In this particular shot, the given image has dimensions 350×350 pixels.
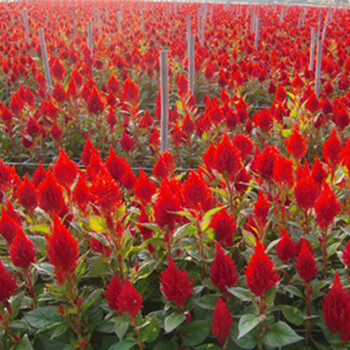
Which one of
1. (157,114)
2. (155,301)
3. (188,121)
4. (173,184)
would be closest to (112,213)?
(173,184)

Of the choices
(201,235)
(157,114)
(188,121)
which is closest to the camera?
(201,235)

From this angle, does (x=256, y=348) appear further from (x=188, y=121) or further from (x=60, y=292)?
(x=188, y=121)

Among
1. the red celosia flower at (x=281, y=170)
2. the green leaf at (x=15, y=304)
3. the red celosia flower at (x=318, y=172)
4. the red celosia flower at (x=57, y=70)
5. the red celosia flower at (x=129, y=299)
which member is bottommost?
the green leaf at (x=15, y=304)

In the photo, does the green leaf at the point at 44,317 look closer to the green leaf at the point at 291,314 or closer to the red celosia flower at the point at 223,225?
the red celosia flower at the point at 223,225

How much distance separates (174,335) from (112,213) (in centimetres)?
53

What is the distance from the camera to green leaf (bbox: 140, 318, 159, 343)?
1.50 m

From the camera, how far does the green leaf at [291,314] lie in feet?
5.11

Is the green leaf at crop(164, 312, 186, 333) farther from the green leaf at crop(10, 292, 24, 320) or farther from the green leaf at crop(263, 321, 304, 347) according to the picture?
the green leaf at crop(10, 292, 24, 320)

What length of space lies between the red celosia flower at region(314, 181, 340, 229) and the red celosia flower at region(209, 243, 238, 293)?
41 centimetres

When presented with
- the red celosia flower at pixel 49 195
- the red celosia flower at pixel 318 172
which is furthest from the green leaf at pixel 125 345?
the red celosia flower at pixel 318 172

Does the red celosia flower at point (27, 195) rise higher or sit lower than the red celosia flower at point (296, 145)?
lower

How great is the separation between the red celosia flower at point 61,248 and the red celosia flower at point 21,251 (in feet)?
0.57

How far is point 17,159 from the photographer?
4133 millimetres

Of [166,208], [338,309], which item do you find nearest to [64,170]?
[166,208]
